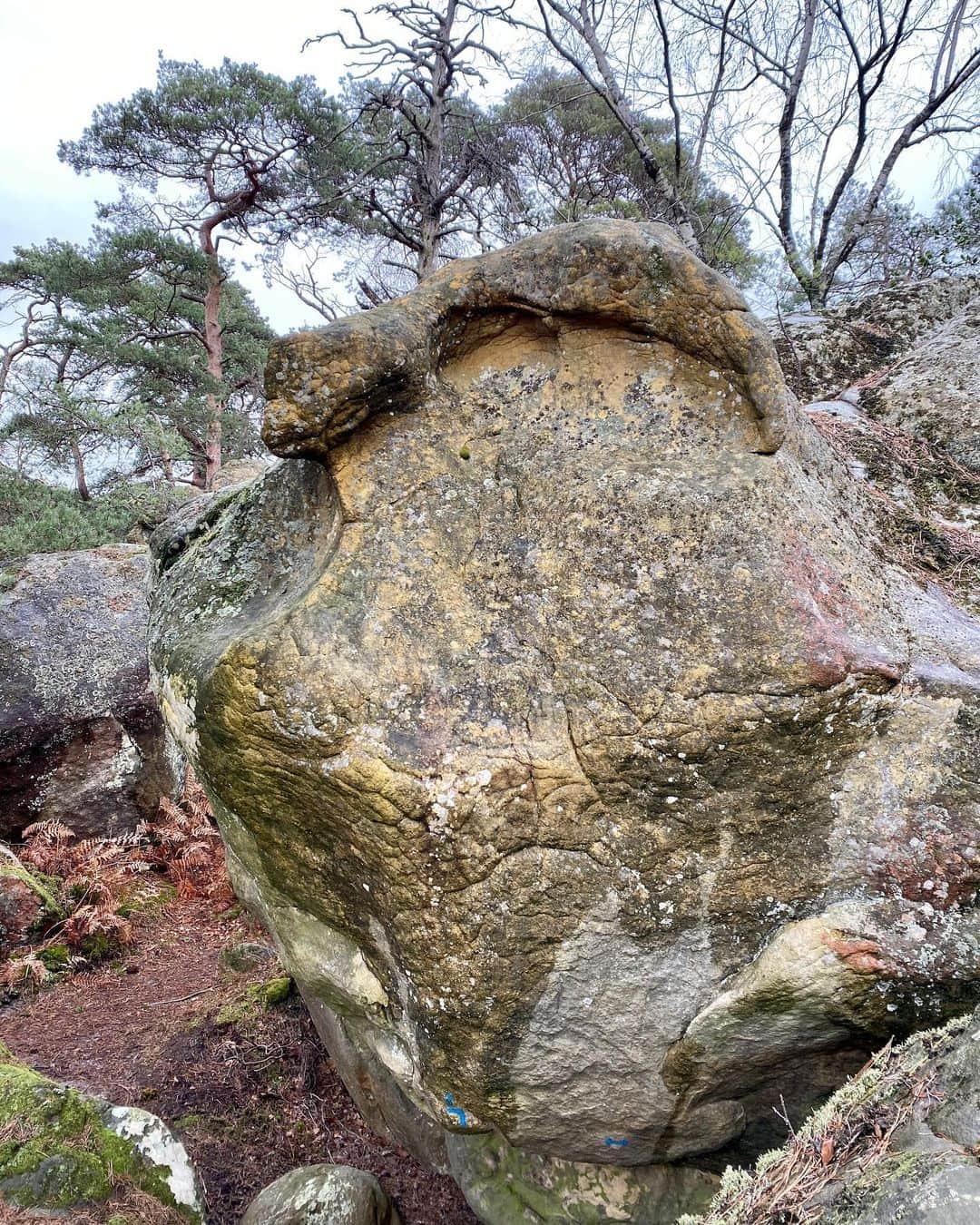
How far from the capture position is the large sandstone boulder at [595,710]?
239 cm

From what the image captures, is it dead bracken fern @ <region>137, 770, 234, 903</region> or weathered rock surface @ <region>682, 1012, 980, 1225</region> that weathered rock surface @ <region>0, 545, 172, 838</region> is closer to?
dead bracken fern @ <region>137, 770, 234, 903</region>

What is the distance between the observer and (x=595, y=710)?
247 cm

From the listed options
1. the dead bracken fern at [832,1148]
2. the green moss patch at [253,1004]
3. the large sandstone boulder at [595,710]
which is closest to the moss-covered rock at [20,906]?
the green moss patch at [253,1004]

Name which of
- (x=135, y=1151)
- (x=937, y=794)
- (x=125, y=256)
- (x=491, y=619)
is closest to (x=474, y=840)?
(x=491, y=619)

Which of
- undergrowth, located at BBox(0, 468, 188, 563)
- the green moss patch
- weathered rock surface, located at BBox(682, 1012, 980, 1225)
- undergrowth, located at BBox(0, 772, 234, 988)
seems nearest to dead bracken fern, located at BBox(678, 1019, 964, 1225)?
weathered rock surface, located at BBox(682, 1012, 980, 1225)

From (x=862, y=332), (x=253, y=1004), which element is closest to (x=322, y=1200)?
(x=253, y=1004)

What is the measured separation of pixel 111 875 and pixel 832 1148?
6.05 m

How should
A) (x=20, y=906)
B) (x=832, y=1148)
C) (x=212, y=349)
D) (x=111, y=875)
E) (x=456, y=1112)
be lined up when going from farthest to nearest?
1. (x=212, y=349)
2. (x=111, y=875)
3. (x=20, y=906)
4. (x=456, y=1112)
5. (x=832, y=1148)

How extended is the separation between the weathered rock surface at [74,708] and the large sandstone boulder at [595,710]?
4879 millimetres

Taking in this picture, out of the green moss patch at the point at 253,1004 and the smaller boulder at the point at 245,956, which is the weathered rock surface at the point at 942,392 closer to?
the green moss patch at the point at 253,1004

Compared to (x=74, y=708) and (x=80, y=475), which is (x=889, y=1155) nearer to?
(x=74, y=708)

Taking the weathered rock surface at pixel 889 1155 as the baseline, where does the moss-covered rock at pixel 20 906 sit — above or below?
above

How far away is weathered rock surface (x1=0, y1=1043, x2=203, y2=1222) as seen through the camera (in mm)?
2941

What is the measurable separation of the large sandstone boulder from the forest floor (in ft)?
5.01
